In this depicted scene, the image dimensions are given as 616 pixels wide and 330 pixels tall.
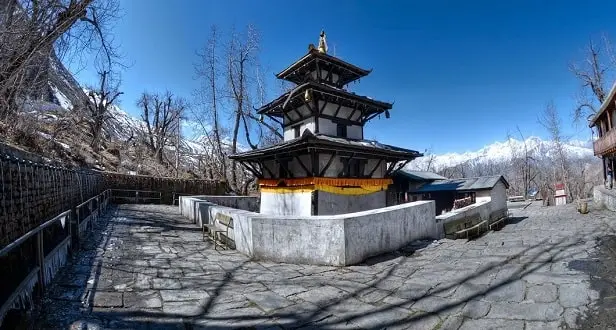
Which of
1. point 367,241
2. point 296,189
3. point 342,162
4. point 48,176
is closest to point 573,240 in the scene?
point 367,241

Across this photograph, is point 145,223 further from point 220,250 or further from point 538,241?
point 538,241

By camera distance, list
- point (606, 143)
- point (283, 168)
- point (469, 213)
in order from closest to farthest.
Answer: point (469, 213) < point (283, 168) < point (606, 143)

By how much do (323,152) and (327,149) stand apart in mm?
695

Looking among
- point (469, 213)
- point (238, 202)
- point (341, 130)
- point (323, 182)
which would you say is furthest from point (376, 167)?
point (238, 202)

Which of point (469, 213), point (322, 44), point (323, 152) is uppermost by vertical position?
point (322, 44)

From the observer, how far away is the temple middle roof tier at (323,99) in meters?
15.3

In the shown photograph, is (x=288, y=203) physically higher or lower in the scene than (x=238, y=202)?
higher

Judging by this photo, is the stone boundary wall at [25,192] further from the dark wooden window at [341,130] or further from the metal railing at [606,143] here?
the metal railing at [606,143]

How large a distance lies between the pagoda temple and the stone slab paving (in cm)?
691

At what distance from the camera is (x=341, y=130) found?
17.2 meters

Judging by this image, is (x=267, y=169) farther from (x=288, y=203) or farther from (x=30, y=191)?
(x=30, y=191)

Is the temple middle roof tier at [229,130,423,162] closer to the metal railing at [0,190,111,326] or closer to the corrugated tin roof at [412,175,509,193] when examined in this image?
the corrugated tin roof at [412,175,509,193]

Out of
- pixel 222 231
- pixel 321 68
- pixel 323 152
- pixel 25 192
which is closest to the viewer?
pixel 25 192

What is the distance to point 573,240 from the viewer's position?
8719 millimetres
